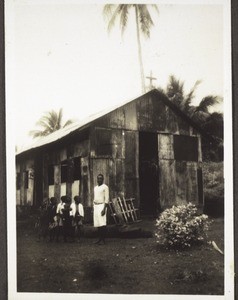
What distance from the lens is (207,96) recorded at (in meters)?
2.18

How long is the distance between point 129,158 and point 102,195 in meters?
0.24

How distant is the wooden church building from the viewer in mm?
2211

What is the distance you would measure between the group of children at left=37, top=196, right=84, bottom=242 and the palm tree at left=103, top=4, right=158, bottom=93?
2.34ft

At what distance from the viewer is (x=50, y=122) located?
2.22 metres

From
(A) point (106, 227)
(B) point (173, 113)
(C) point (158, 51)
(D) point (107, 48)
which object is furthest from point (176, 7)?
(A) point (106, 227)

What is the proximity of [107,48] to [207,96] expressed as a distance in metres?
0.58

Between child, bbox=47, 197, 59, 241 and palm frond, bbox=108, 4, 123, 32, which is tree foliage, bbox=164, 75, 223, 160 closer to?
palm frond, bbox=108, 4, 123, 32

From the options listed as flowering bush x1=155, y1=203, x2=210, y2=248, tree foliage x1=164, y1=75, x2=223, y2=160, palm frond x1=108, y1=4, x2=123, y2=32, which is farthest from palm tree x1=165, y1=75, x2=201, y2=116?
flowering bush x1=155, y1=203, x2=210, y2=248

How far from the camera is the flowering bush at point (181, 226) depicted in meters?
2.19

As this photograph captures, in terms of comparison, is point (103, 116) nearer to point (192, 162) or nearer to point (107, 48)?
point (107, 48)

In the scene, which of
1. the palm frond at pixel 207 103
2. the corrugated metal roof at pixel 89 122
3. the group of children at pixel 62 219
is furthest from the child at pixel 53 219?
the palm frond at pixel 207 103

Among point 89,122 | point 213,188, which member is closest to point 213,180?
point 213,188

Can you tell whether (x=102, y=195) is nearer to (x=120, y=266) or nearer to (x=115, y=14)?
(x=120, y=266)

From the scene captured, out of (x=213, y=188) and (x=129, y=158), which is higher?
(x=129, y=158)
